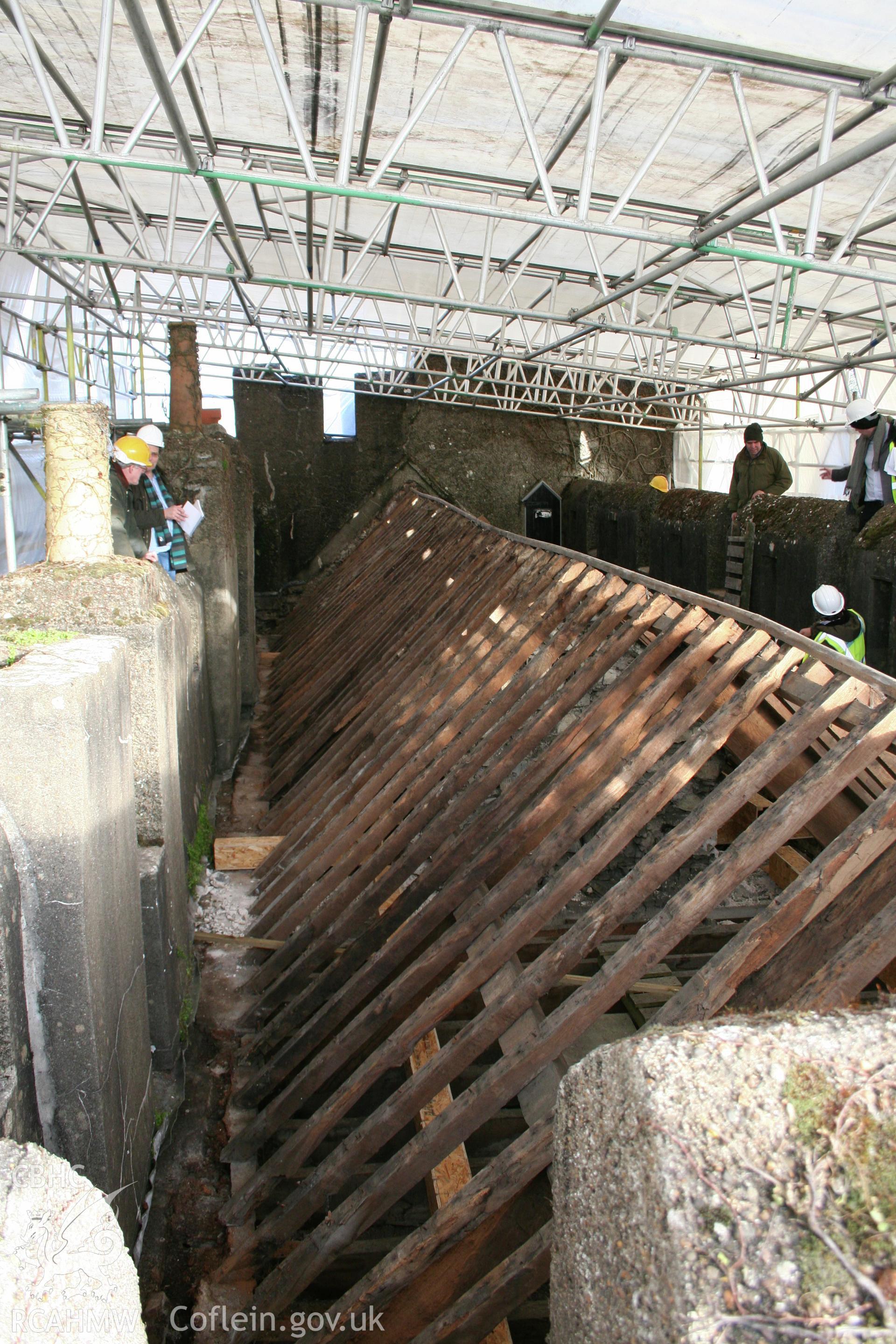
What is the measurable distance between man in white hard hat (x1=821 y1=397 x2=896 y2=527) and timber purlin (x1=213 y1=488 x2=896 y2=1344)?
3.42 m

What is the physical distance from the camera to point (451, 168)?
825cm

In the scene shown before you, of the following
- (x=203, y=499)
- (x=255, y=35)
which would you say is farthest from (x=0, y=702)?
(x=255, y=35)

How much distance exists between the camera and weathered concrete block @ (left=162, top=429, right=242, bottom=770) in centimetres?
692

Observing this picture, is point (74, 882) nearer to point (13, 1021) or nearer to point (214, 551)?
point (13, 1021)

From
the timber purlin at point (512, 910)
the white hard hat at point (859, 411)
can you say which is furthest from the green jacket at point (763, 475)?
the timber purlin at point (512, 910)

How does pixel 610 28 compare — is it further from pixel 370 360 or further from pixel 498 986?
pixel 370 360

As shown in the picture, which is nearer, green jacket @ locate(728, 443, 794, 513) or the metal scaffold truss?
the metal scaffold truss

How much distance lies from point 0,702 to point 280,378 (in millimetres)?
17663

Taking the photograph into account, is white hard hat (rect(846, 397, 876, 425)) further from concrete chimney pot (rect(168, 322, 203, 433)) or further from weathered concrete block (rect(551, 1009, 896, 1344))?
weathered concrete block (rect(551, 1009, 896, 1344))

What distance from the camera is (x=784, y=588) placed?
8.22 meters

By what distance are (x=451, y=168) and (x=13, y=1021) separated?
26.1 ft

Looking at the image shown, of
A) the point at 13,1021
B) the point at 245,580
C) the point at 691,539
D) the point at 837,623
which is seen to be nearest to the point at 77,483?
the point at 13,1021

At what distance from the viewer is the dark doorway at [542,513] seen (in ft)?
66.3

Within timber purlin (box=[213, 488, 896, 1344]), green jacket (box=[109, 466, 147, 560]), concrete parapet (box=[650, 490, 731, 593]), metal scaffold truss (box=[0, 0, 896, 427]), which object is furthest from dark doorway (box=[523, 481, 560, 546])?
timber purlin (box=[213, 488, 896, 1344])
